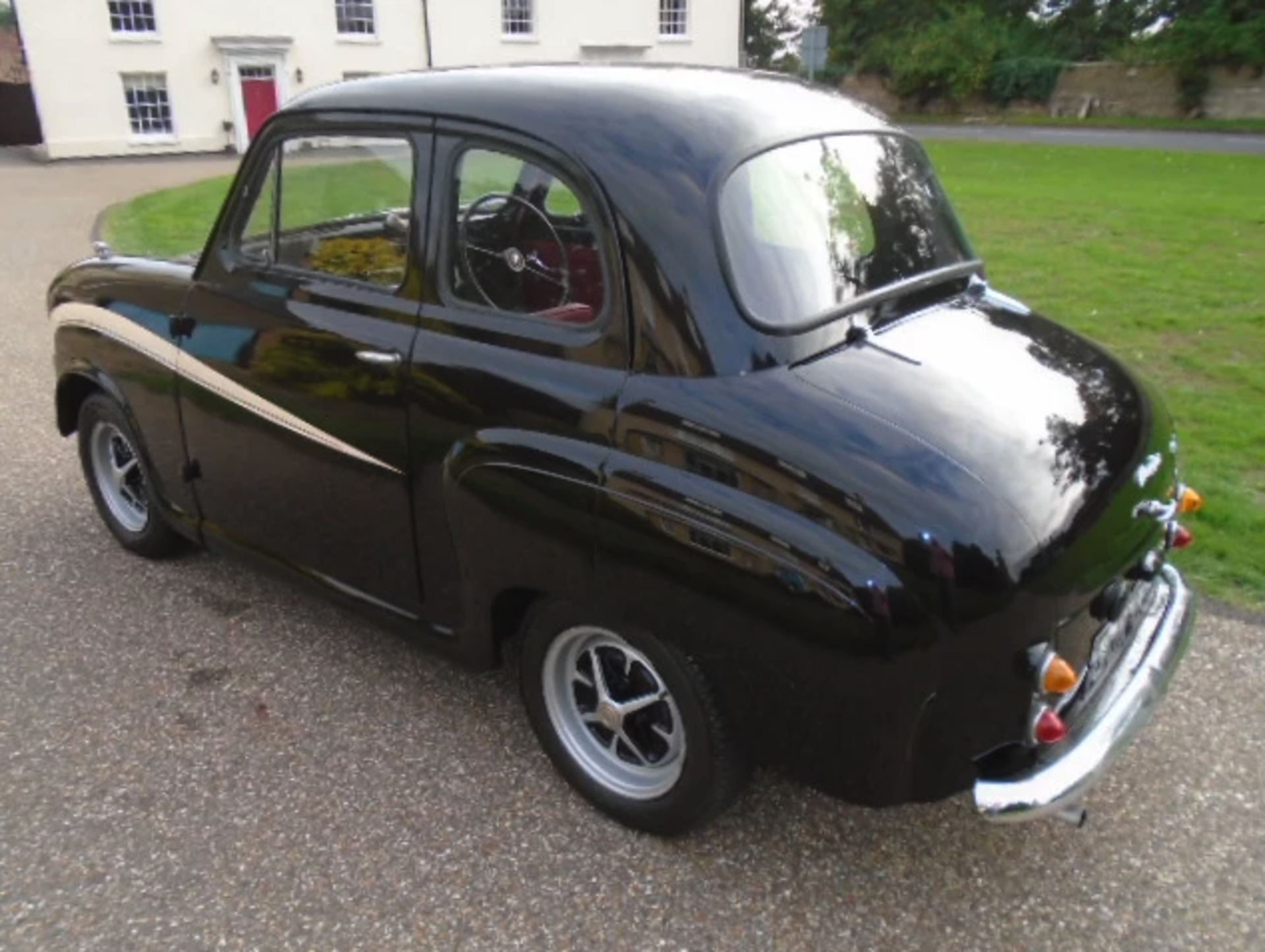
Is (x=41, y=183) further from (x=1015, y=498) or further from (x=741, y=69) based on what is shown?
(x=1015, y=498)

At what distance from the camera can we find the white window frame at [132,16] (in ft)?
84.0

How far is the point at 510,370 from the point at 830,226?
0.95 m

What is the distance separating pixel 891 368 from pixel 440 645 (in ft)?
5.00

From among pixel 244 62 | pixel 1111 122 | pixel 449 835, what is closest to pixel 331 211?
pixel 449 835

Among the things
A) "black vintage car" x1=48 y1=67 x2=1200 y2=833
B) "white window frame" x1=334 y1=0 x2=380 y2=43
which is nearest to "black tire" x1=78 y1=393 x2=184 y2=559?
"black vintage car" x1=48 y1=67 x2=1200 y2=833

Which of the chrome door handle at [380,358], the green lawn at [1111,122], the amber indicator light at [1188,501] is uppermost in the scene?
the chrome door handle at [380,358]

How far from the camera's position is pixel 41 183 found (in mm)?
20438

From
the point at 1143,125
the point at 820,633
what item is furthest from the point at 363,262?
the point at 1143,125

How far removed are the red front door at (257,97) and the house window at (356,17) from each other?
2624 mm

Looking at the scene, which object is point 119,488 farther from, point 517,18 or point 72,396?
point 517,18

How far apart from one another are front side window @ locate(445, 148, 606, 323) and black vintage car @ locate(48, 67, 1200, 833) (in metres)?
0.01

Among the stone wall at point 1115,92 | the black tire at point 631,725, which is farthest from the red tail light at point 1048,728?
the stone wall at point 1115,92

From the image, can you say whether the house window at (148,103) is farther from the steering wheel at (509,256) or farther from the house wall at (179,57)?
the steering wheel at (509,256)

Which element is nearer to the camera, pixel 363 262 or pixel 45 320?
pixel 363 262
